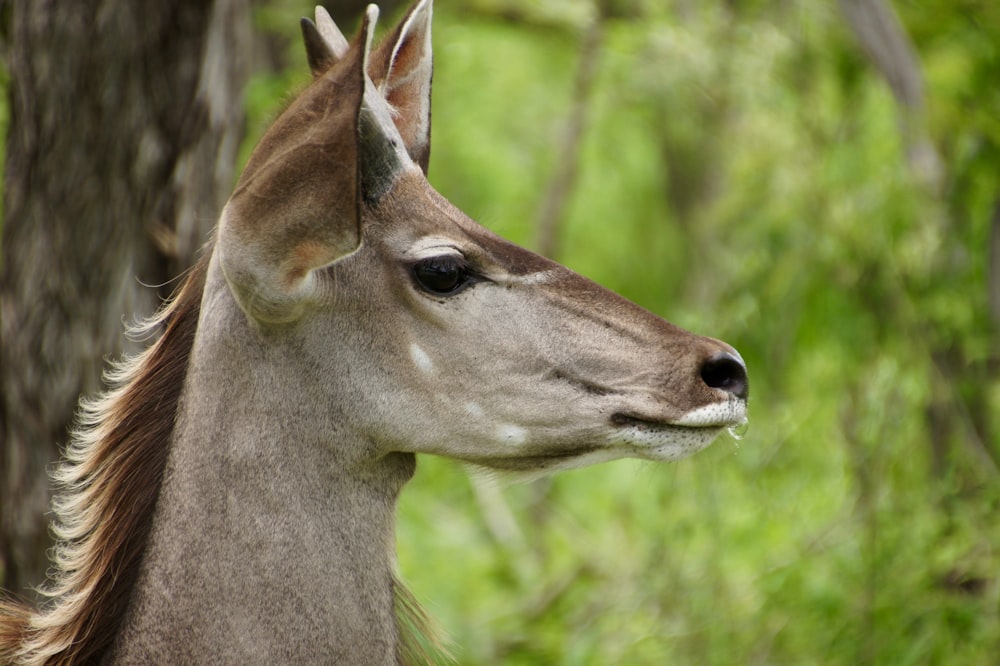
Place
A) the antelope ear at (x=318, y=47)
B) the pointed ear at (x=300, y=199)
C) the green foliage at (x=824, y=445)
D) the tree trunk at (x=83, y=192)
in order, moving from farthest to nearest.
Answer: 1. the green foliage at (x=824, y=445)
2. the tree trunk at (x=83, y=192)
3. the antelope ear at (x=318, y=47)
4. the pointed ear at (x=300, y=199)

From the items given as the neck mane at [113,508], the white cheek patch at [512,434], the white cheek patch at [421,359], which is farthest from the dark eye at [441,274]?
the neck mane at [113,508]

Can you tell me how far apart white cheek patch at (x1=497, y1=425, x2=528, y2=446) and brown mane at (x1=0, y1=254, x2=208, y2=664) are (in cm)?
86

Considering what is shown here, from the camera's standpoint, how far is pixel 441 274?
2982 millimetres

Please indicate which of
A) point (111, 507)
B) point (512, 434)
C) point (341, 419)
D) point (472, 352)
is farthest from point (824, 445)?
point (111, 507)

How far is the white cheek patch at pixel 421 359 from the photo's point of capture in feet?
9.89

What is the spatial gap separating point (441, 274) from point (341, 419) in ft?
1.51

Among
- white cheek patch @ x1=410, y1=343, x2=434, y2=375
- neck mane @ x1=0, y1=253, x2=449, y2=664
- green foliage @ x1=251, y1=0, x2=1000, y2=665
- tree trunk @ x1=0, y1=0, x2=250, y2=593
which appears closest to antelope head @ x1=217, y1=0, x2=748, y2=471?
white cheek patch @ x1=410, y1=343, x2=434, y2=375

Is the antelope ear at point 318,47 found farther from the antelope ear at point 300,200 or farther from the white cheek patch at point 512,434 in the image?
the white cheek patch at point 512,434

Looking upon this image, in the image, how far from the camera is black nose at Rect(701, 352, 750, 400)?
2.95 m

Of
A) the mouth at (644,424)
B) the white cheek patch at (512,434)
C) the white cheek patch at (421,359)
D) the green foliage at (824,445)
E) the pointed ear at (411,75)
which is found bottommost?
the green foliage at (824,445)

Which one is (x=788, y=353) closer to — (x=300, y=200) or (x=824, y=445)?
(x=824, y=445)

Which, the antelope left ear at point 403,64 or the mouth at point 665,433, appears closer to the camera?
the mouth at point 665,433

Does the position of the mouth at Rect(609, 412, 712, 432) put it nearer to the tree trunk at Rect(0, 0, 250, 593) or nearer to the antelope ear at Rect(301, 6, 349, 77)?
the antelope ear at Rect(301, 6, 349, 77)

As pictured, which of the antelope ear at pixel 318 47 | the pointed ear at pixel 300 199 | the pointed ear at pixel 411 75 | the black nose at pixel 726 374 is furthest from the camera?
the pointed ear at pixel 411 75
